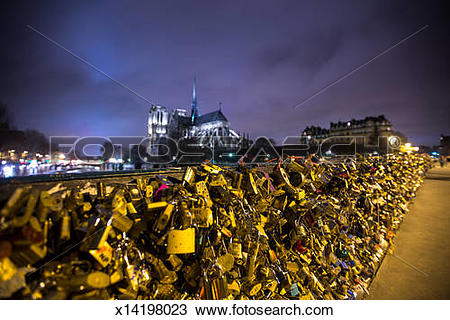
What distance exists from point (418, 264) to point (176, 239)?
11.9 feet

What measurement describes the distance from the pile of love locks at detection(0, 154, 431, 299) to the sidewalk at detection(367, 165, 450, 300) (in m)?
0.70

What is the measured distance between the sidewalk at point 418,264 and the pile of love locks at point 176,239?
0.70m

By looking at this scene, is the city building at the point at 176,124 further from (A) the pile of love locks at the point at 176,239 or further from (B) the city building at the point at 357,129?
(A) the pile of love locks at the point at 176,239

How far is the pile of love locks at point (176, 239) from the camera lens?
62cm

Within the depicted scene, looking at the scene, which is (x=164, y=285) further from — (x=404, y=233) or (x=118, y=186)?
(x=404, y=233)

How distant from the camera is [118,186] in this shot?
886mm

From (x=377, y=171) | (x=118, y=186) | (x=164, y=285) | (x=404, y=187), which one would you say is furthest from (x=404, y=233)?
(x=118, y=186)

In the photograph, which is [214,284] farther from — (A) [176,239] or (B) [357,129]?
(B) [357,129]

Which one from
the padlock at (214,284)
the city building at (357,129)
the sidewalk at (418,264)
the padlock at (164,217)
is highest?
the city building at (357,129)

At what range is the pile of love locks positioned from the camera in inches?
24.6

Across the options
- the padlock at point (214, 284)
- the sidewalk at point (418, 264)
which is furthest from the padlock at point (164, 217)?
the sidewalk at point (418, 264)

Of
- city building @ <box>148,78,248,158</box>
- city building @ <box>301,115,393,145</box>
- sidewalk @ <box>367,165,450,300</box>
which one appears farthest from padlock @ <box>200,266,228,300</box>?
city building @ <box>301,115,393,145</box>

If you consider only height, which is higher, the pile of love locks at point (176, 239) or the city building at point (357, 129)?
the city building at point (357, 129)
